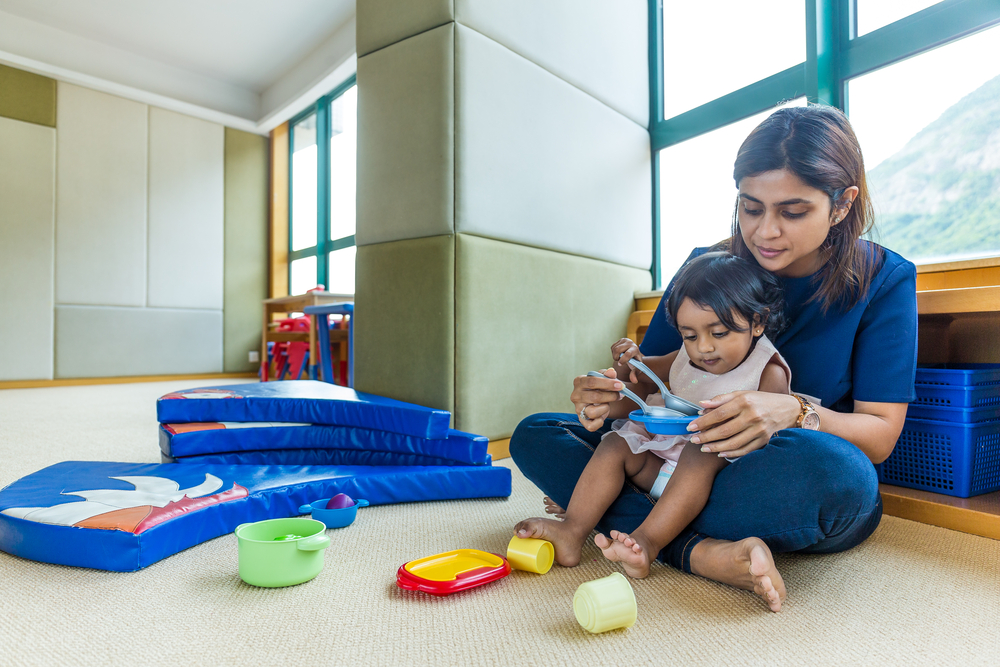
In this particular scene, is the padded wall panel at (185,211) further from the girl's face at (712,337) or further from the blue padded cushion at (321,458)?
the girl's face at (712,337)

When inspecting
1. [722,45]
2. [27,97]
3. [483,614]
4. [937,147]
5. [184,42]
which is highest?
[184,42]

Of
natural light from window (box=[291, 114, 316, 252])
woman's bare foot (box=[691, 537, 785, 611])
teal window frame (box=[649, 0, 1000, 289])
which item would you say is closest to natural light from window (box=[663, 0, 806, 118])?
teal window frame (box=[649, 0, 1000, 289])

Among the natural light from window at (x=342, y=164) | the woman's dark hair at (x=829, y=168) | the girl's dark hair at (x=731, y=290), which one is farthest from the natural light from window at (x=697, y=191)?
the natural light from window at (x=342, y=164)

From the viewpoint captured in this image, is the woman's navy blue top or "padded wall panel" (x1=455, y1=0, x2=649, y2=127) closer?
the woman's navy blue top

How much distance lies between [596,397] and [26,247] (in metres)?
5.47

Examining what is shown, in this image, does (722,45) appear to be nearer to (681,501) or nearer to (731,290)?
(731,290)

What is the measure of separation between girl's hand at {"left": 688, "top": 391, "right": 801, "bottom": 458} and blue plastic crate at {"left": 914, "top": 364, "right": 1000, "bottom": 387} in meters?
0.68

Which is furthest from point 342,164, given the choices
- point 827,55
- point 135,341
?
point 827,55

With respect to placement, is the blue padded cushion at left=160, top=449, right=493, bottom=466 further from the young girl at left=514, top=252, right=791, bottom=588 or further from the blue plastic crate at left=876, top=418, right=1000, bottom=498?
the blue plastic crate at left=876, top=418, right=1000, bottom=498

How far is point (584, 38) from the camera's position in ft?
7.60

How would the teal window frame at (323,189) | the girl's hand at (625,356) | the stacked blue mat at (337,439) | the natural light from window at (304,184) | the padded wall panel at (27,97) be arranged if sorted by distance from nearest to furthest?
the girl's hand at (625,356)
the stacked blue mat at (337,439)
the padded wall panel at (27,97)
the teal window frame at (323,189)
the natural light from window at (304,184)

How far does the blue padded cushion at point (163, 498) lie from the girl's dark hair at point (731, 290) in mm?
720

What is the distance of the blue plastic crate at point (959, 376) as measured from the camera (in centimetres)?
124

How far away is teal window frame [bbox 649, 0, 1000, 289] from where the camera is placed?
72.2 inches
